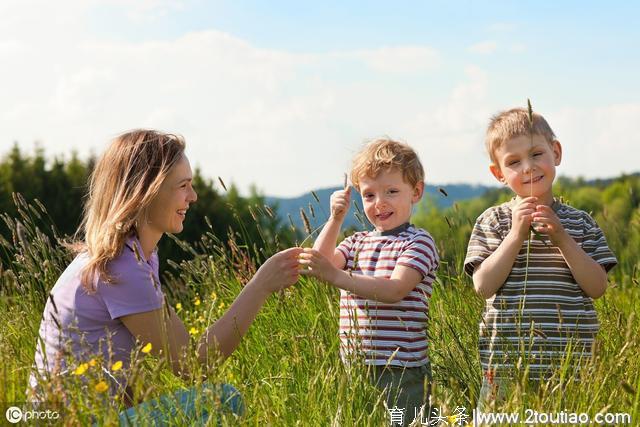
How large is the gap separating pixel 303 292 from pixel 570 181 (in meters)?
22.6

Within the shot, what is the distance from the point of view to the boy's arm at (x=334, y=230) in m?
3.80

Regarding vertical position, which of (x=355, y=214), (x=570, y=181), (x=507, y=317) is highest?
(x=355, y=214)

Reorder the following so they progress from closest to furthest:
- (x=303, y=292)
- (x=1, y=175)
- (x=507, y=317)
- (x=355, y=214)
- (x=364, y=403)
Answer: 1. (x=364, y=403)
2. (x=507, y=317)
3. (x=355, y=214)
4. (x=303, y=292)
5. (x=1, y=175)

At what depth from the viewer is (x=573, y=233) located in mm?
3539

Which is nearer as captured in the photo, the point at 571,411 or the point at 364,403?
the point at 571,411

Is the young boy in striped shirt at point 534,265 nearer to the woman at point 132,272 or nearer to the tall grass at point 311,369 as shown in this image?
the tall grass at point 311,369

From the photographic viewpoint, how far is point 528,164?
11.3 feet

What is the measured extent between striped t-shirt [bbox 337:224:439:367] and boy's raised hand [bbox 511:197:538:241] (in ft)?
1.55

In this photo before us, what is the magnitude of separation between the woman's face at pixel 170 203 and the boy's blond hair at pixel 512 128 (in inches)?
52.8

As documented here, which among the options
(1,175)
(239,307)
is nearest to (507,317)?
(239,307)

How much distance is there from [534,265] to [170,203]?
5.25 ft

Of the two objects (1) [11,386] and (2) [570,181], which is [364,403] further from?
(2) [570,181]

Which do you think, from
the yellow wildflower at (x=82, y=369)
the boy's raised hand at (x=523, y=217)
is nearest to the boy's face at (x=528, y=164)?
the boy's raised hand at (x=523, y=217)

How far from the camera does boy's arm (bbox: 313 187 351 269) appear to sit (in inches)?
150
